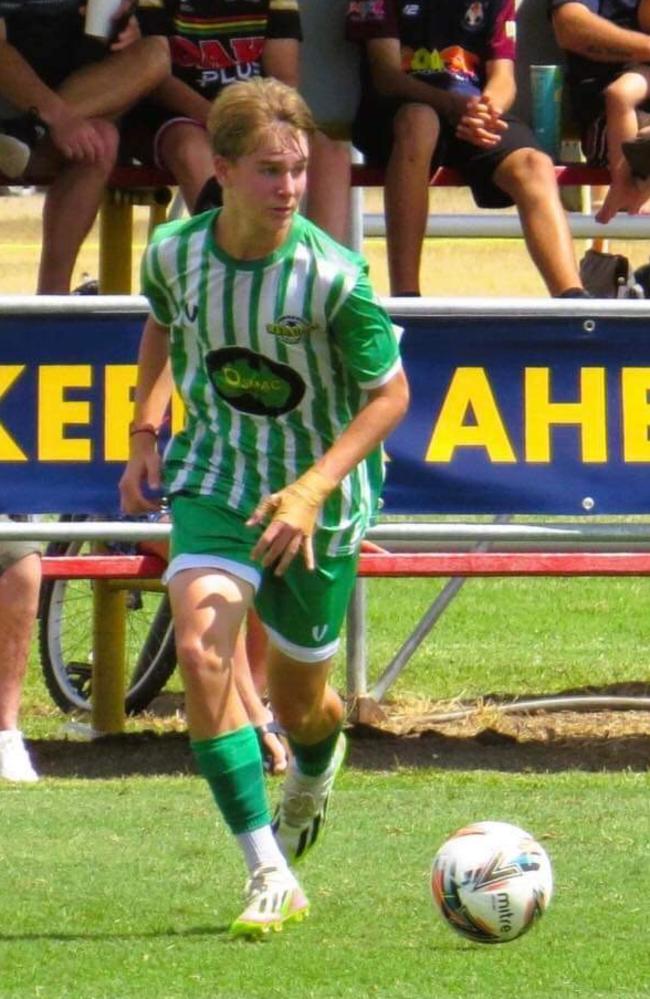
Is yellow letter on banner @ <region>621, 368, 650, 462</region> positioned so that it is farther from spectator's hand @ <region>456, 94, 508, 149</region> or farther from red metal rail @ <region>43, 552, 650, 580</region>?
A: spectator's hand @ <region>456, 94, 508, 149</region>

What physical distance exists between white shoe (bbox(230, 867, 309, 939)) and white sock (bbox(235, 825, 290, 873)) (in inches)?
0.7

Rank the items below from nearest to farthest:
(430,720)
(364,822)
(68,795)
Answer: (364,822) < (68,795) < (430,720)

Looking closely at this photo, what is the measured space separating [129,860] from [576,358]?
97.0 inches

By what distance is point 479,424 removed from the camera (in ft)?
24.4

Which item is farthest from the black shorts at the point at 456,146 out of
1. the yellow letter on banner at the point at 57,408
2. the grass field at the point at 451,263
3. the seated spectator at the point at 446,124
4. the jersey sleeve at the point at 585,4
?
the grass field at the point at 451,263

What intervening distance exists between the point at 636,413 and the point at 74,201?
6.76 ft

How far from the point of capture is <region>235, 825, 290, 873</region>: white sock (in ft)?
16.8

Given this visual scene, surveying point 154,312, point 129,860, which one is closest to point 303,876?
point 129,860

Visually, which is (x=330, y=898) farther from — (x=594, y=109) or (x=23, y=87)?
(x=594, y=109)

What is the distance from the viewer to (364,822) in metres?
6.50

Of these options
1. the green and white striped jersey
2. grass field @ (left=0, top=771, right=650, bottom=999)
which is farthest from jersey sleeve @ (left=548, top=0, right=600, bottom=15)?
the green and white striped jersey

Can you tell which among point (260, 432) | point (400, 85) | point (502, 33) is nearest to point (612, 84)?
point (502, 33)

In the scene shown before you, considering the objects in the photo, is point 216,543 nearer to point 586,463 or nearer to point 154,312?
point 154,312

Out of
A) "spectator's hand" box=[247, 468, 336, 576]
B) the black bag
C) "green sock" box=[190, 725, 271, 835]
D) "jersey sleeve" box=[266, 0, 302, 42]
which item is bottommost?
the black bag
